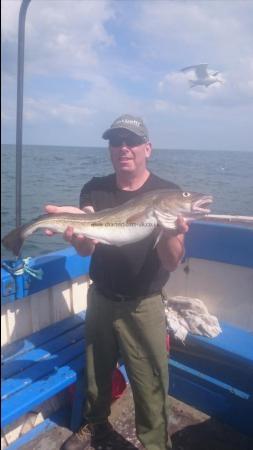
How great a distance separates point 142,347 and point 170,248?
0.99 meters

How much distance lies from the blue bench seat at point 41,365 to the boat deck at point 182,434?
310 millimetres

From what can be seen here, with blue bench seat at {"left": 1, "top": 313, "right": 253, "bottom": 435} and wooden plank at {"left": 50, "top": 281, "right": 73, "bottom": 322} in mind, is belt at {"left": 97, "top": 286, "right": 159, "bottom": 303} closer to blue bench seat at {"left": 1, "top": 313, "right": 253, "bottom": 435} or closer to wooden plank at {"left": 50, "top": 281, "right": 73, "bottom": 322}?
blue bench seat at {"left": 1, "top": 313, "right": 253, "bottom": 435}

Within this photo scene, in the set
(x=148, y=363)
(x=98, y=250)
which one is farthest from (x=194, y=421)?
(x=98, y=250)

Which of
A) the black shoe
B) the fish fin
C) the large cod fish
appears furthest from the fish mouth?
the black shoe

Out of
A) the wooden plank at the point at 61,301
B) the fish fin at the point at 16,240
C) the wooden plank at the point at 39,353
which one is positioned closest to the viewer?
the fish fin at the point at 16,240

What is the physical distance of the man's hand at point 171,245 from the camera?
10.5 feet

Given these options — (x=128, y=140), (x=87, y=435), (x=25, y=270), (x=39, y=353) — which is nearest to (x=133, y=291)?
(x=25, y=270)

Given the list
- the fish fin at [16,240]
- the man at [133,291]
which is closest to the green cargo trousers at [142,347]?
the man at [133,291]

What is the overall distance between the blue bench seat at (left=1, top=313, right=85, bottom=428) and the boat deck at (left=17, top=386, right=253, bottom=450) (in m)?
0.31

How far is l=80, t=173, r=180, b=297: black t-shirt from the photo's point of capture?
11.3 ft

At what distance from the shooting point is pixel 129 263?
3.44 metres

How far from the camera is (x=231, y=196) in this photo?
31.4 meters

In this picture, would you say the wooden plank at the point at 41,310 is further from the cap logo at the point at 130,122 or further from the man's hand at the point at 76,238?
the cap logo at the point at 130,122

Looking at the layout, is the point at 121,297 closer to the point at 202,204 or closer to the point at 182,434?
the point at 202,204
